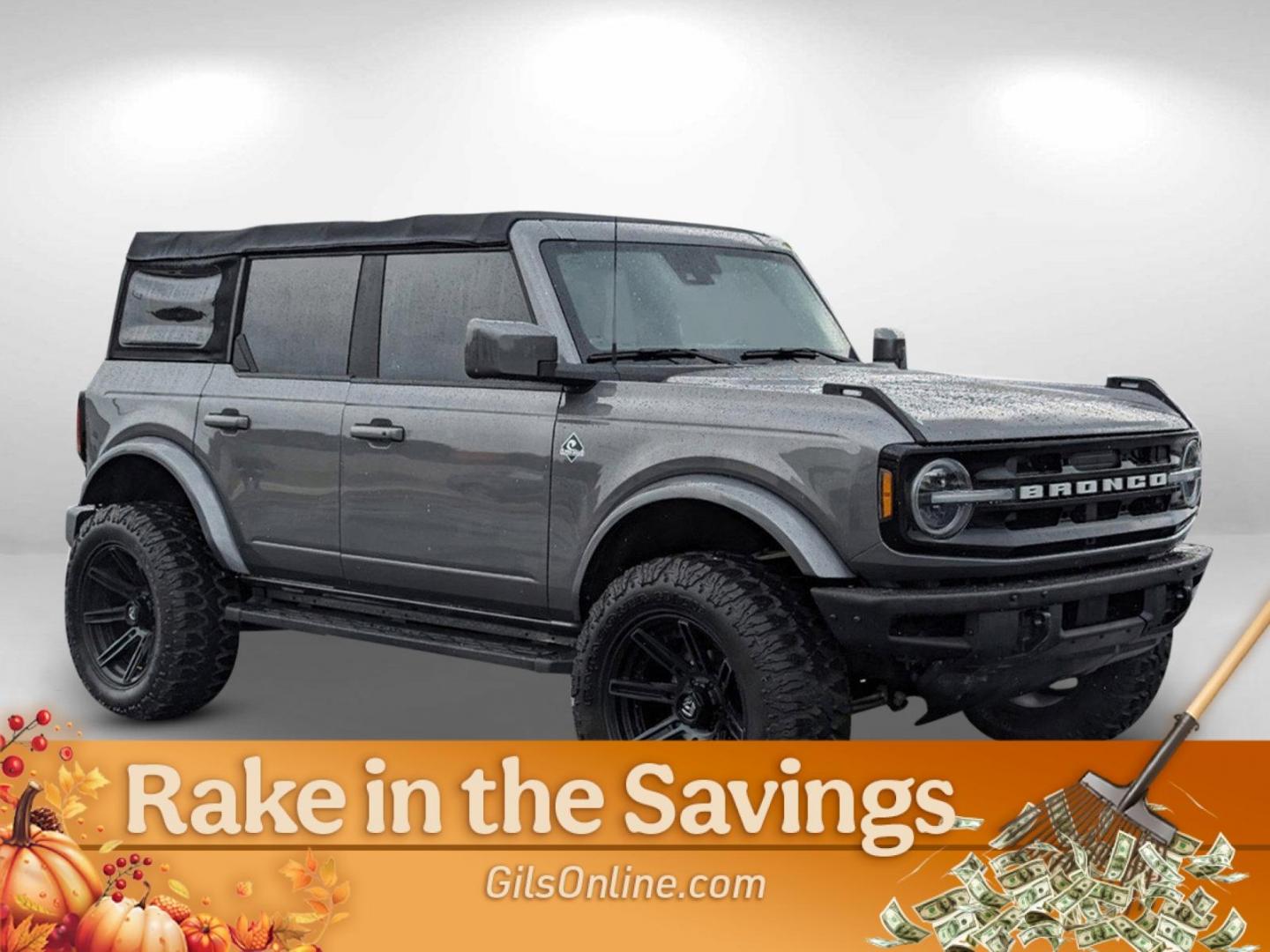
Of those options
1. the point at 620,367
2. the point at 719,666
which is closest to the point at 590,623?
the point at 719,666

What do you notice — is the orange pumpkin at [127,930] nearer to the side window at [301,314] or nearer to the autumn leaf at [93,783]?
the autumn leaf at [93,783]

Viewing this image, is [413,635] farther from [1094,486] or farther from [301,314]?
[1094,486]

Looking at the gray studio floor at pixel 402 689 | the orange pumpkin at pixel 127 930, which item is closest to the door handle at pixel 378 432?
the gray studio floor at pixel 402 689

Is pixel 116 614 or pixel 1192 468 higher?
pixel 1192 468

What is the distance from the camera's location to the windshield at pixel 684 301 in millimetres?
5629

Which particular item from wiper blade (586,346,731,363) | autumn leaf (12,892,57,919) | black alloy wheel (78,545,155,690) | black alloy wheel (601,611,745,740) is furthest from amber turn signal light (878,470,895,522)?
black alloy wheel (78,545,155,690)

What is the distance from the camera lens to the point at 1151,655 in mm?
5770

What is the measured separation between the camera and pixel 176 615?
6.43 meters

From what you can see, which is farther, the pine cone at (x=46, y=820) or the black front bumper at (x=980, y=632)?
the black front bumper at (x=980, y=632)

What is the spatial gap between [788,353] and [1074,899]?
2.34 meters

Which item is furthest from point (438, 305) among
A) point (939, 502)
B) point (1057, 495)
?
point (1057, 495)

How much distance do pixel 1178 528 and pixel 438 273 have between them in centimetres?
243

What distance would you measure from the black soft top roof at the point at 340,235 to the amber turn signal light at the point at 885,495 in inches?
66.9

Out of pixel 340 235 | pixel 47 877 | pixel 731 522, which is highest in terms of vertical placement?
pixel 340 235
